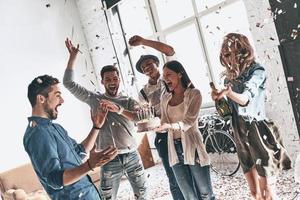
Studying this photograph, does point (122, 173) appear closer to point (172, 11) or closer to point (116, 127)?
point (116, 127)

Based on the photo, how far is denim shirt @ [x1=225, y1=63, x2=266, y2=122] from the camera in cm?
57

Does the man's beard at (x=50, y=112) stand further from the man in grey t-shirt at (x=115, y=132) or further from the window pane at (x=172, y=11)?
the window pane at (x=172, y=11)

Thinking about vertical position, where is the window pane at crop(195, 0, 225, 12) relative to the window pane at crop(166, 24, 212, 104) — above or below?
above

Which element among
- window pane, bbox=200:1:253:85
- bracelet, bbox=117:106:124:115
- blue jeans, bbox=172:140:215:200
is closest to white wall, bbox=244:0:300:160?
window pane, bbox=200:1:253:85

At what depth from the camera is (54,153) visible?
48cm

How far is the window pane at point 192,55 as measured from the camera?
738 mm

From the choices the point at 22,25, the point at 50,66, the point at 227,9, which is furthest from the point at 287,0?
the point at 22,25

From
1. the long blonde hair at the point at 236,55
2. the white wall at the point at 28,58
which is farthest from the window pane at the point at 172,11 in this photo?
the long blonde hair at the point at 236,55

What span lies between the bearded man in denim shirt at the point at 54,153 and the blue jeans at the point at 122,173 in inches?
5.9

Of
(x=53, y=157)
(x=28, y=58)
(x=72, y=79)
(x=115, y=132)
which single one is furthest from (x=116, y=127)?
(x=28, y=58)

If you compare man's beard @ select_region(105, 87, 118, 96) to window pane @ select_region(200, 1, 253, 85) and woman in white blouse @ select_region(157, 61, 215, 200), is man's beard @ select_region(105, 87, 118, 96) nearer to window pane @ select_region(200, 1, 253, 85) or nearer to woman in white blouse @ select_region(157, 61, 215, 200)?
woman in white blouse @ select_region(157, 61, 215, 200)

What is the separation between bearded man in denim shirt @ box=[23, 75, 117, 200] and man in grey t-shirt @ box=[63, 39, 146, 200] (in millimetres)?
128

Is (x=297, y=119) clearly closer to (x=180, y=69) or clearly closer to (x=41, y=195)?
(x=180, y=69)

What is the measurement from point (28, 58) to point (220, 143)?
21.0 inches
